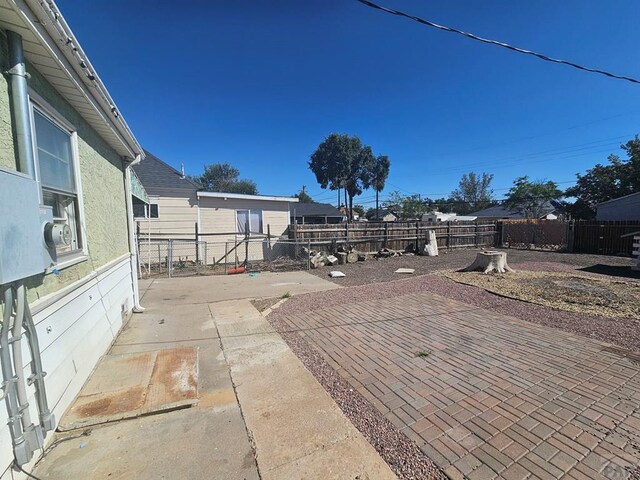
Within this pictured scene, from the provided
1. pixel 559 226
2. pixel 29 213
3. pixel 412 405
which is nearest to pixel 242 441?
pixel 412 405

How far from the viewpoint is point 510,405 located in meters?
2.60

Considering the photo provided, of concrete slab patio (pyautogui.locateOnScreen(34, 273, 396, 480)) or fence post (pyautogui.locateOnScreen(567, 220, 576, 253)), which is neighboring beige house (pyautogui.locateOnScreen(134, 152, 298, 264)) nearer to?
concrete slab patio (pyautogui.locateOnScreen(34, 273, 396, 480))

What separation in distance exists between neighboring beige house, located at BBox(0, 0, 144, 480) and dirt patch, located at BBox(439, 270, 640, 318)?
722cm

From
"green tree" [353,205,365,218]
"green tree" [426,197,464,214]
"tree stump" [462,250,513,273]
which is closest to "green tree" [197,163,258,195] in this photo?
"green tree" [353,205,365,218]

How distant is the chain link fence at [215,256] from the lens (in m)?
11.0

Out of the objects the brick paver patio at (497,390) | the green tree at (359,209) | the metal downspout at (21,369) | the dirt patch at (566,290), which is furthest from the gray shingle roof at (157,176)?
the green tree at (359,209)

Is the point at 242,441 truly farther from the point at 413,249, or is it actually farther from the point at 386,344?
the point at 413,249

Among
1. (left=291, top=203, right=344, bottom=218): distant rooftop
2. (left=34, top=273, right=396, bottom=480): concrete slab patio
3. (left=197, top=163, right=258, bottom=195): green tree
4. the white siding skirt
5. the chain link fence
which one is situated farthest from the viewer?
(left=197, top=163, right=258, bottom=195): green tree

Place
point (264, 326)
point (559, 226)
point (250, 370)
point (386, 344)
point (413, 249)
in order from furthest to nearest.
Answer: point (559, 226)
point (413, 249)
point (264, 326)
point (386, 344)
point (250, 370)

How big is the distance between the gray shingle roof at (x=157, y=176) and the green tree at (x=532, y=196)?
40071 millimetres

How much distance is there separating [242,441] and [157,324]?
3423mm

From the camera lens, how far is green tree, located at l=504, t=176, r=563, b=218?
122ft

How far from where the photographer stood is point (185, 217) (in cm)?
1282

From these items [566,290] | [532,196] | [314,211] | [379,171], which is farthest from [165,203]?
[532,196]
